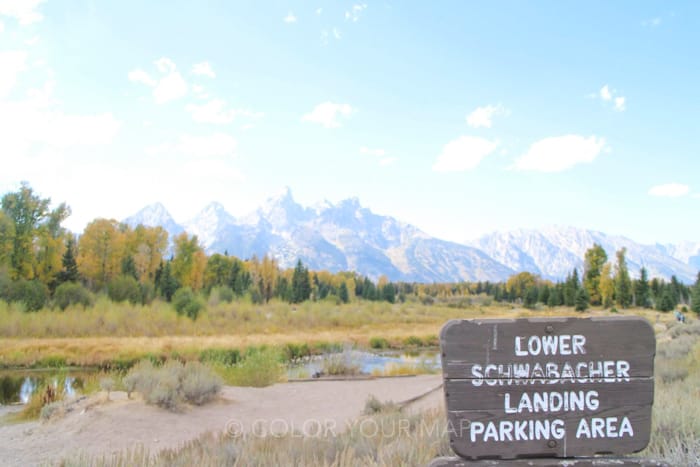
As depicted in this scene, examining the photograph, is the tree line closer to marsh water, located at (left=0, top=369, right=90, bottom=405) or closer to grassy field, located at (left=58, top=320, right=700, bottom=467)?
marsh water, located at (left=0, top=369, right=90, bottom=405)

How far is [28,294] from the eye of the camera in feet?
127

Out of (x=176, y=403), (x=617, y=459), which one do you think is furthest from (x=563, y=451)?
(x=176, y=403)

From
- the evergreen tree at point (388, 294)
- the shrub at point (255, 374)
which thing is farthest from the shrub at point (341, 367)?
the evergreen tree at point (388, 294)

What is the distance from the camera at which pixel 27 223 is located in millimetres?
45906

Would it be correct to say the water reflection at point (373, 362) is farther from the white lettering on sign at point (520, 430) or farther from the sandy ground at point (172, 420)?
the white lettering on sign at point (520, 430)

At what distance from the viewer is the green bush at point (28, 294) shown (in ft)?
125

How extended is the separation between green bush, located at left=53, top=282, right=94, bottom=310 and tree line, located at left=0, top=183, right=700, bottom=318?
79 mm

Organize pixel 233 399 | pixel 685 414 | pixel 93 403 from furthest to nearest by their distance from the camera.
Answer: pixel 233 399 → pixel 93 403 → pixel 685 414

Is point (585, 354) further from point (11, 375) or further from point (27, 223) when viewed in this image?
point (27, 223)

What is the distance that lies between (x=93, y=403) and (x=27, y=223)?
4167cm

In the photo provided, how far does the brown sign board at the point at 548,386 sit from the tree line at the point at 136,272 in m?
41.3

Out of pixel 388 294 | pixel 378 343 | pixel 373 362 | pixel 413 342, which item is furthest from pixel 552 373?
pixel 388 294

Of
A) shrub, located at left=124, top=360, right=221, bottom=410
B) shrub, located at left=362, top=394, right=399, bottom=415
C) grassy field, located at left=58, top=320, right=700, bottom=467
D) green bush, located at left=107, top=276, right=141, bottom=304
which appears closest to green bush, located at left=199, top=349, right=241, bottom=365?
shrub, located at left=124, top=360, right=221, bottom=410

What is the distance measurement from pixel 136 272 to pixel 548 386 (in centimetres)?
6593
